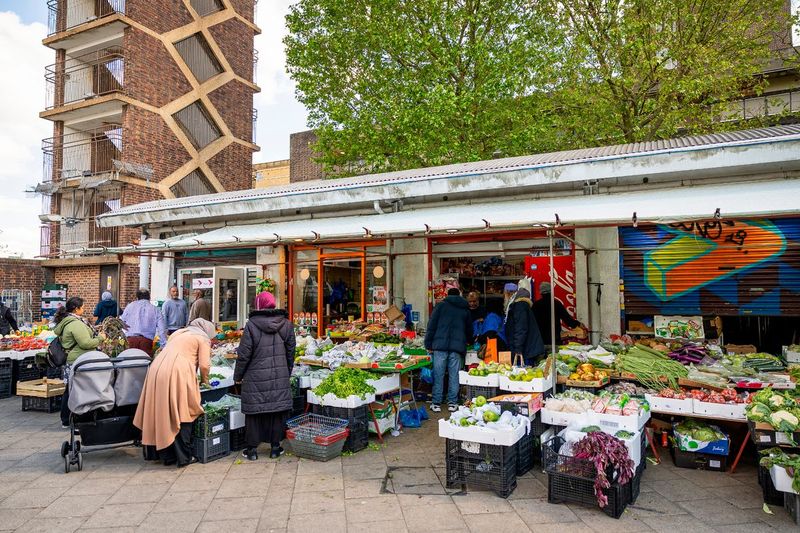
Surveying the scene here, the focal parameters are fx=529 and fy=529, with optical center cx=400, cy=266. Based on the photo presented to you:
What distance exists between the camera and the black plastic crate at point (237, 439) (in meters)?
6.66

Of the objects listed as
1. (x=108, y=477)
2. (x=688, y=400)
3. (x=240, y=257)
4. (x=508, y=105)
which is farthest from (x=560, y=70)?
(x=108, y=477)

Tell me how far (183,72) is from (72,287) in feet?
35.2

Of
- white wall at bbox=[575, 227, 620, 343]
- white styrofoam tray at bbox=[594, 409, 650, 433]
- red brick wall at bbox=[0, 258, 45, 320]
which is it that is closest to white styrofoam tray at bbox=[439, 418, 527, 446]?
white styrofoam tray at bbox=[594, 409, 650, 433]

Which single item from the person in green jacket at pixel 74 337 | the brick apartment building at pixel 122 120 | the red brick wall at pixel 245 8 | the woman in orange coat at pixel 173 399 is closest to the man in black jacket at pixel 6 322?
the person in green jacket at pixel 74 337

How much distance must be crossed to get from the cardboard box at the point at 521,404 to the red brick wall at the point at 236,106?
24502mm

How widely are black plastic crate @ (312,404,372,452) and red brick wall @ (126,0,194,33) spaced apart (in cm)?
2197

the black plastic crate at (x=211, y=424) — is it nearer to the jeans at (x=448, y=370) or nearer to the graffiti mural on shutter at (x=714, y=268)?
the jeans at (x=448, y=370)

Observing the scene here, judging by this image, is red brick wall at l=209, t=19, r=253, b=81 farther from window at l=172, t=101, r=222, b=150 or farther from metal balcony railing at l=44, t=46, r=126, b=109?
metal balcony railing at l=44, t=46, r=126, b=109

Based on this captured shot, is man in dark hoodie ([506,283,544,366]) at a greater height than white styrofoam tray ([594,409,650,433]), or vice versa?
man in dark hoodie ([506,283,544,366])

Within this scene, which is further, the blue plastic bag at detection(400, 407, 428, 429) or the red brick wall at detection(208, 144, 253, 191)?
the red brick wall at detection(208, 144, 253, 191)

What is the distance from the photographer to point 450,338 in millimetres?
8148

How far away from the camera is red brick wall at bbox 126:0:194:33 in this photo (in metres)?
22.1

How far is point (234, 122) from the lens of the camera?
89.7 feet

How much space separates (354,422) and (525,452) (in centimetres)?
208
